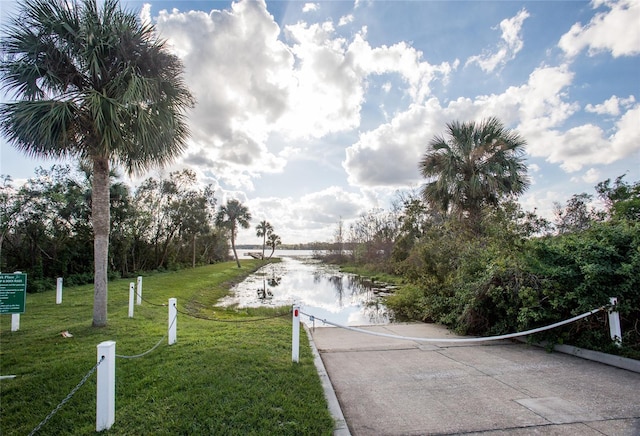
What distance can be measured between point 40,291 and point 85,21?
469 inches

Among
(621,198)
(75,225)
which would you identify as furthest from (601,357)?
(75,225)

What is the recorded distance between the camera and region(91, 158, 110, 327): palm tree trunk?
262 inches

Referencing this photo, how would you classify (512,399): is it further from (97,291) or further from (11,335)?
(11,335)

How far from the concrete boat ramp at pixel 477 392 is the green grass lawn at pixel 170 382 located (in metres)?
0.52

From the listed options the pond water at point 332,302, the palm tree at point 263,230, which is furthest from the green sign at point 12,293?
the palm tree at point 263,230

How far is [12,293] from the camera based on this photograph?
522 cm

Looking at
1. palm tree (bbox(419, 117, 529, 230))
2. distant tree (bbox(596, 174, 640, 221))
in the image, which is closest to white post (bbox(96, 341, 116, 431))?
distant tree (bbox(596, 174, 640, 221))

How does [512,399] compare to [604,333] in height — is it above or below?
below

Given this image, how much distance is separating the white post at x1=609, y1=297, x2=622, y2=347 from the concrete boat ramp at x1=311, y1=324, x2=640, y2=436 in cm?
51

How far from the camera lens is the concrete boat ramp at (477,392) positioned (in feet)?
9.56

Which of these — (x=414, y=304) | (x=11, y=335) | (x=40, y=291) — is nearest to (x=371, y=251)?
(x=414, y=304)

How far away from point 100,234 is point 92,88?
10.4 ft

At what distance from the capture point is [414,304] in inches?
396

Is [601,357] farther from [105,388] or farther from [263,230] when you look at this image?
[263,230]
